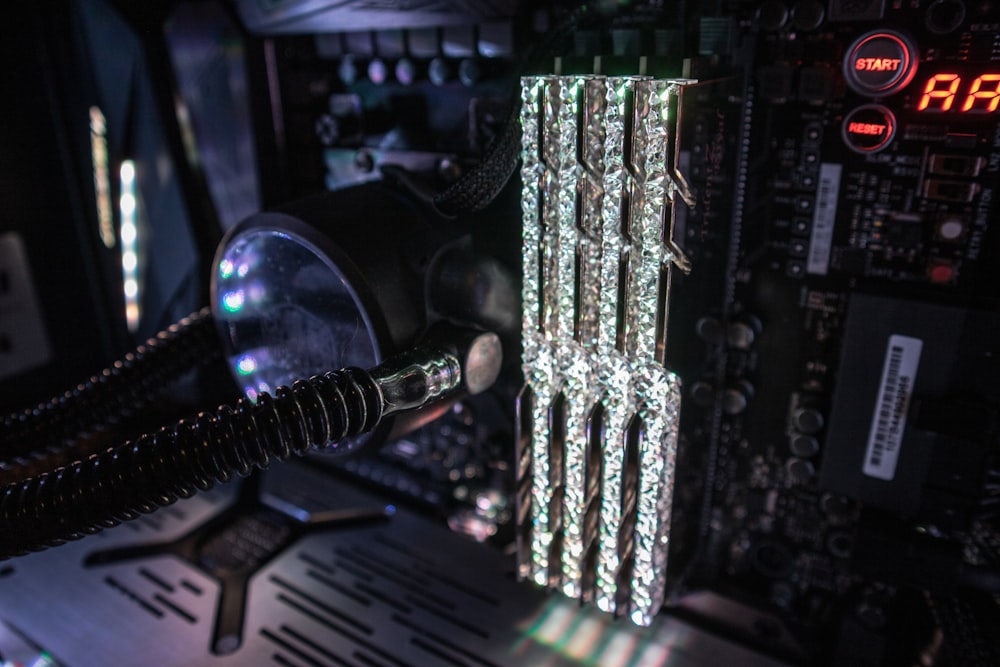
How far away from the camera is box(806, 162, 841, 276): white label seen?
961mm

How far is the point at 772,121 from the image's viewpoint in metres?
0.97

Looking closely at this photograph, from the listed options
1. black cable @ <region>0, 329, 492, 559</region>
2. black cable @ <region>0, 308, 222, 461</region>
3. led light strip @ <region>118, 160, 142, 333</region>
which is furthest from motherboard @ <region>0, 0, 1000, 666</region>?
led light strip @ <region>118, 160, 142, 333</region>

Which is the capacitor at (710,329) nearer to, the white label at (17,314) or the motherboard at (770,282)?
the motherboard at (770,282)

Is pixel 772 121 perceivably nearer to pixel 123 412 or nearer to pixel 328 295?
pixel 328 295

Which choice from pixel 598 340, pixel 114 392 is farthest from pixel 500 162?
pixel 114 392

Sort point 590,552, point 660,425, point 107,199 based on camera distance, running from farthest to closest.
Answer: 1. point 107,199
2. point 590,552
3. point 660,425

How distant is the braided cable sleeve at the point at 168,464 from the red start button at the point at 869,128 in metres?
0.72

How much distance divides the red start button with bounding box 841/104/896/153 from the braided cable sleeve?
28.2 inches

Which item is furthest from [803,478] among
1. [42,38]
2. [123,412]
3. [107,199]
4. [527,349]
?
[42,38]

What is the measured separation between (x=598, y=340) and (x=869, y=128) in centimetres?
44

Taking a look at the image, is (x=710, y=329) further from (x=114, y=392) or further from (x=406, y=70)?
(x=114, y=392)

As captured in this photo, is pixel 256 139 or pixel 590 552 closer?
pixel 590 552

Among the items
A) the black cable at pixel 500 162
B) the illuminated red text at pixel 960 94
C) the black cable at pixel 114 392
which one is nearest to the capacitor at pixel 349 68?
the black cable at pixel 500 162

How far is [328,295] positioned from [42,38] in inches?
45.2
